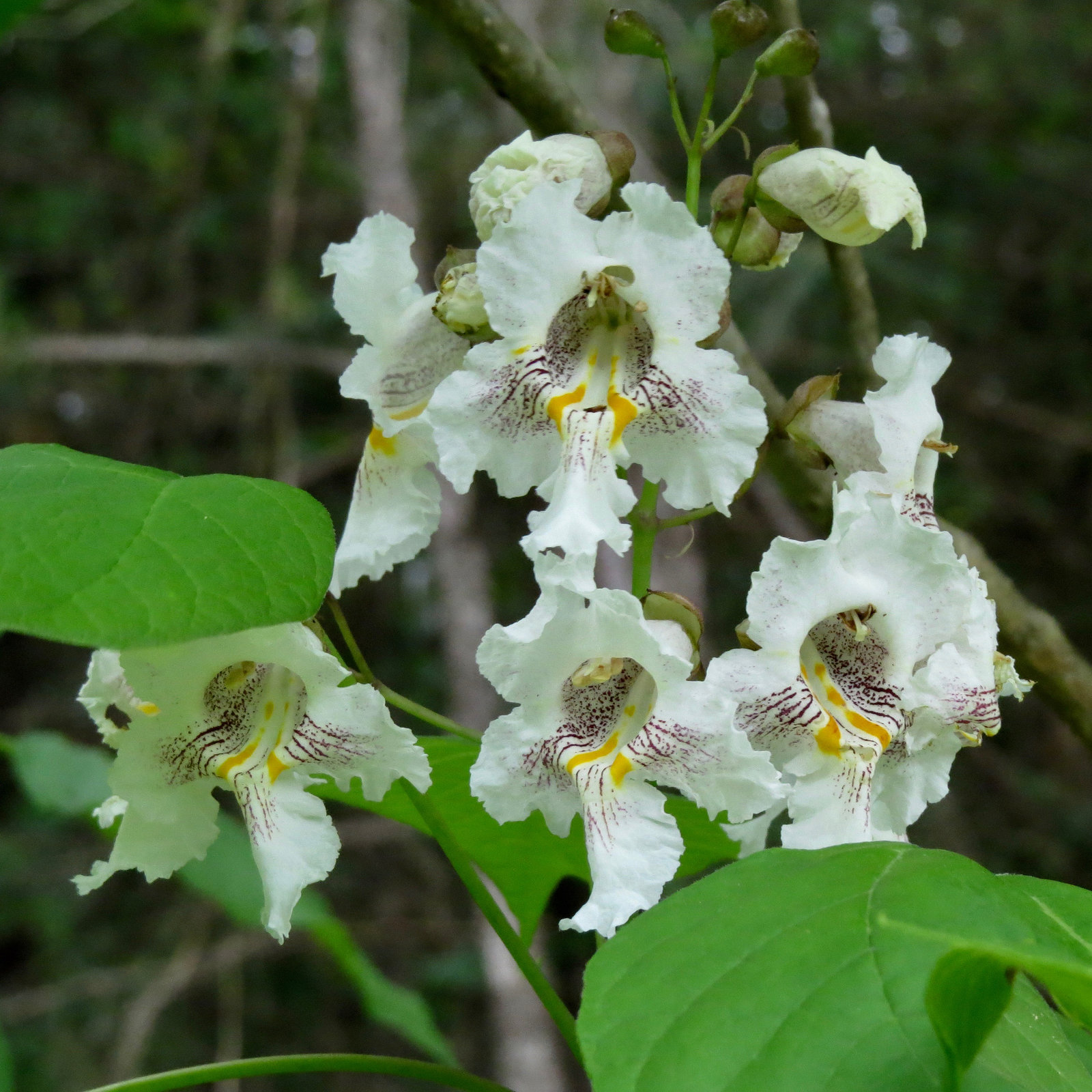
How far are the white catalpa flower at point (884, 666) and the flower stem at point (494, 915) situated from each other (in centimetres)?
26

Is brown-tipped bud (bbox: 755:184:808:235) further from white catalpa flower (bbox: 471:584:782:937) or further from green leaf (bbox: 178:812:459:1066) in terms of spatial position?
green leaf (bbox: 178:812:459:1066)

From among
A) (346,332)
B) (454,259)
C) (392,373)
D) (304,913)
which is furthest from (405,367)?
(346,332)

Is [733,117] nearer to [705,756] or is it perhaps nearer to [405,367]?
[405,367]

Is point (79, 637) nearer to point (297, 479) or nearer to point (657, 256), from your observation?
point (657, 256)

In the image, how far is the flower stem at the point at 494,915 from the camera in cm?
97

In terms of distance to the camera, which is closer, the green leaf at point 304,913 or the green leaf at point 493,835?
the green leaf at point 493,835

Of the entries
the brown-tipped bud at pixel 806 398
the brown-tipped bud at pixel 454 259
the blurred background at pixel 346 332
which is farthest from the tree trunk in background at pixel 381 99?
the brown-tipped bud at pixel 806 398

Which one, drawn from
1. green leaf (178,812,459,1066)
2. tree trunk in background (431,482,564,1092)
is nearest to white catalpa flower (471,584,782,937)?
green leaf (178,812,459,1066)

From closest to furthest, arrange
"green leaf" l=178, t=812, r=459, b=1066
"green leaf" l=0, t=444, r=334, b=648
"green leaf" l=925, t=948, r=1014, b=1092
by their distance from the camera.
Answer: "green leaf" l=925, t=948, r=1014, b=1092
"green leaf" l=0, t=444, r=334, b=648
"green leaf" l=178, t=812, r=459, b=1066

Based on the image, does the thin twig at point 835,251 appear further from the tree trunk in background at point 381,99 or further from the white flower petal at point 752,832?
the tree trunk in background at point 381,99

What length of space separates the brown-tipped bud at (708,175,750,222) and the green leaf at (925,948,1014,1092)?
25.5 inches

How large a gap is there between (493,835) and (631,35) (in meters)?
0.77

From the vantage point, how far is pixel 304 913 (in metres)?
1.94

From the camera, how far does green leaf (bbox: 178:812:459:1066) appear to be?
2.00m
